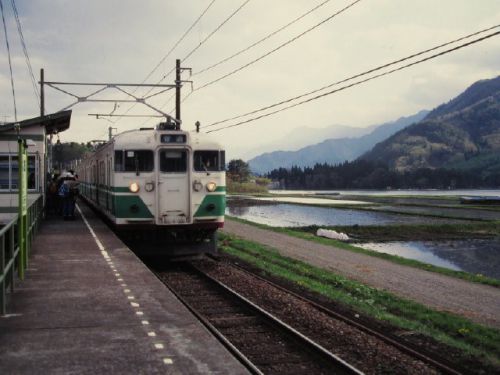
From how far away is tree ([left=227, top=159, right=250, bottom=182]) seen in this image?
445 ft

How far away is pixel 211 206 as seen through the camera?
1708cm

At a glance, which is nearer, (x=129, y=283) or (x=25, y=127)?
(x=129, y=283)

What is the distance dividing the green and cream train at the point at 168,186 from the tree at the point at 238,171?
383 ft

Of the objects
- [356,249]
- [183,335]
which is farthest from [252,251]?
[183,335]

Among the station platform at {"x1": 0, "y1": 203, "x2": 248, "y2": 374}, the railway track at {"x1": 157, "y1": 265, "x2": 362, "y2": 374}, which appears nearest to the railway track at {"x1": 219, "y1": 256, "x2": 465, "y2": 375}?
the railway track at {"x1": 157, "y1": 265, "x2": 362, "y2": 374}

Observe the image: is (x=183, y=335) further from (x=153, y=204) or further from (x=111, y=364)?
Answer: (x=153, y=204)

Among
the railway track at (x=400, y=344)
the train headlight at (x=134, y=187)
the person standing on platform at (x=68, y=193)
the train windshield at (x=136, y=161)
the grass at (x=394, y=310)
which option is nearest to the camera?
the railway track at (x=400, y=344)

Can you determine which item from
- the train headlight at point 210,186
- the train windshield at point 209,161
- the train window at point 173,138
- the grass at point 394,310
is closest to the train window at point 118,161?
the train window at point 173,138

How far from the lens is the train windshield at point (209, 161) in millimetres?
17188

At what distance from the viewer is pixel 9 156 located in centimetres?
2153

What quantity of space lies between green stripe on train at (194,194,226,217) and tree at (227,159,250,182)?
116943 millimetres

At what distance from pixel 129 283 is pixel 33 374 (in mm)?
5310

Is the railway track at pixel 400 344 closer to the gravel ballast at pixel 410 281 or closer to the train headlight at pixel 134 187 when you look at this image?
the gravel ballast at pixel 410 281

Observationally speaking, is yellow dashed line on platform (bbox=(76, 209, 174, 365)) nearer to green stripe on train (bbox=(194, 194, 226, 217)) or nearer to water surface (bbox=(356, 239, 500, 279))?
green stripe on train (bbox=(194, 194, 226, 217))
